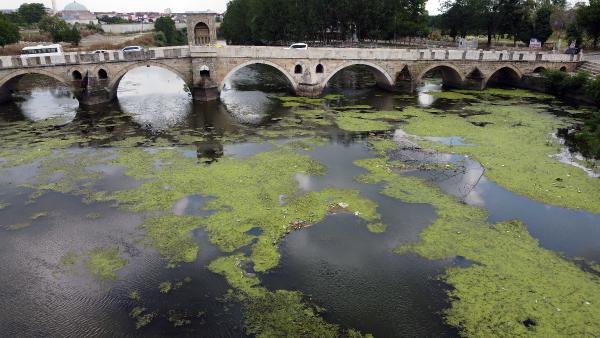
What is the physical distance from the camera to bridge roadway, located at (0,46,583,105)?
38.3 m

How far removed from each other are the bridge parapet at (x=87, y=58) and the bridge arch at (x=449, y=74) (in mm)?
26713

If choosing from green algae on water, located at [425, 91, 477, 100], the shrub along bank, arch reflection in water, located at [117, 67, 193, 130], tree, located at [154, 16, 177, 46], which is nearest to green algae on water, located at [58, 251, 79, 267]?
arch reflection in water, located at [117, 67, 193, 130]

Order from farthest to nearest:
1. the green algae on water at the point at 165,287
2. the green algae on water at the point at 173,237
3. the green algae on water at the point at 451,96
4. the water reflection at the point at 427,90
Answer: the green algae on water at the point at 451,96
the water reflection at the point at 427,90
the green algae on water at the point at 173,237
the green algae on water at the point at 165,287

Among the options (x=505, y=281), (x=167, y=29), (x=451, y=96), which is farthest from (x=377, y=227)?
(x=167, y=29)

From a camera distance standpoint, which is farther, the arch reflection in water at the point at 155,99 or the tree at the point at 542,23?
the tree at the point at 542,23

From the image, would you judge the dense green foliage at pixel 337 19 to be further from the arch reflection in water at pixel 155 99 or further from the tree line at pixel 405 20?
the arch reflection in water at pixel 155 99

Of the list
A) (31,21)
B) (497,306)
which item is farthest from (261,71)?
(31,21)

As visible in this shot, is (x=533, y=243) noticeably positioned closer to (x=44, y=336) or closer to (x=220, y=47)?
(x=44, y=336)

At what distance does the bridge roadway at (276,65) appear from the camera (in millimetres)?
38312

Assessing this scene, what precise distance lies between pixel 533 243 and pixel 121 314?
636 inches

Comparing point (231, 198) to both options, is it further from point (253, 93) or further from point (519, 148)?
point (253, 93)

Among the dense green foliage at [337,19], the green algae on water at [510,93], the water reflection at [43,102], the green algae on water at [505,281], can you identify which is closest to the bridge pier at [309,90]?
the green algae on water at [510,93]

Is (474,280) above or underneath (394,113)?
underneath

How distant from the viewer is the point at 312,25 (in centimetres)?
7150
